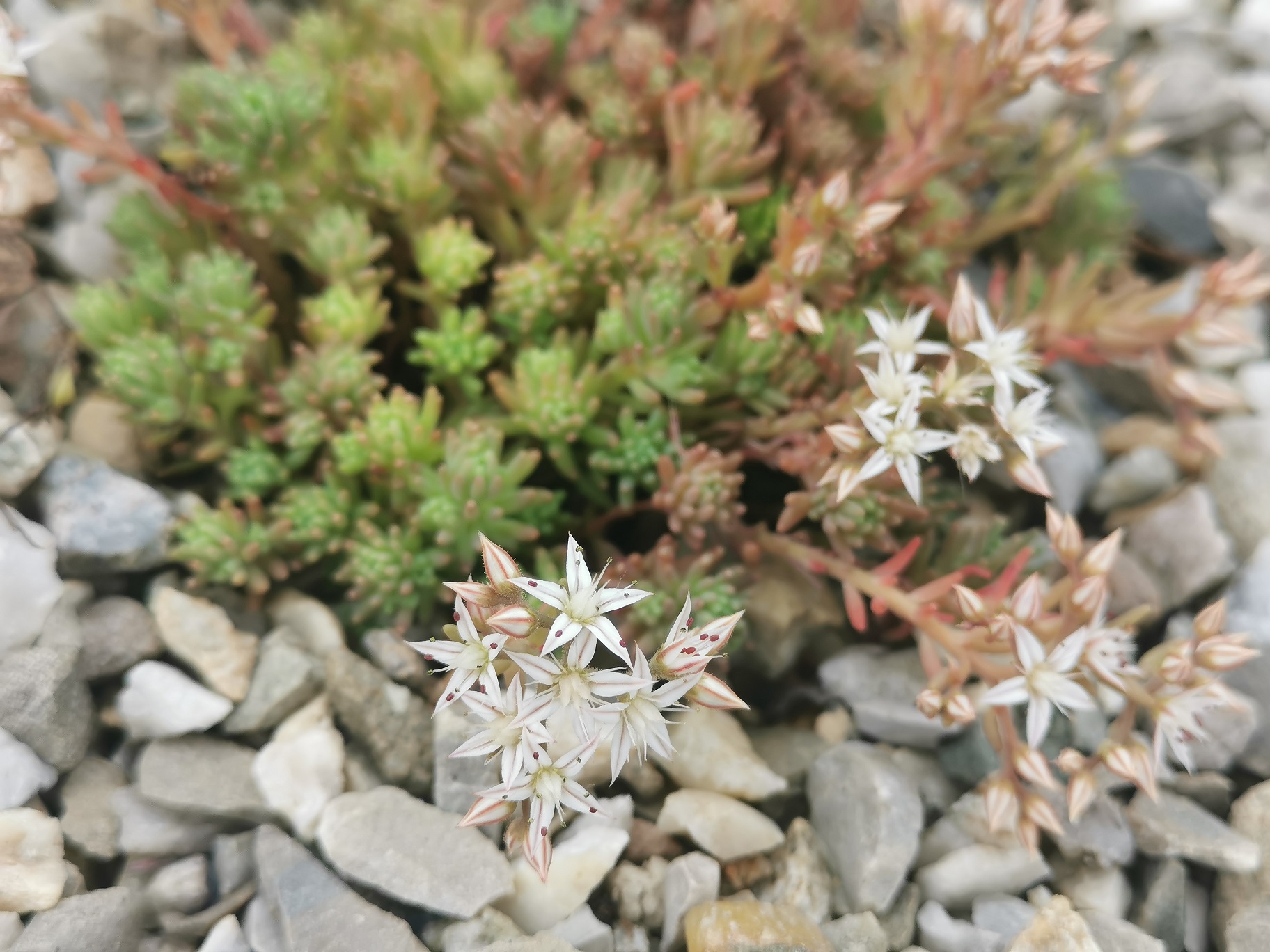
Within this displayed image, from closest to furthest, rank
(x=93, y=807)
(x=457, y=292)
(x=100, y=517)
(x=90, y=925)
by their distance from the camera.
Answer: (x=90, y=925) → (x=93, y=807) → (x=100, y=517) → (x=457, y=292)

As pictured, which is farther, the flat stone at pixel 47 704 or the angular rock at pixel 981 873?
the angular rock at pixel 981 873

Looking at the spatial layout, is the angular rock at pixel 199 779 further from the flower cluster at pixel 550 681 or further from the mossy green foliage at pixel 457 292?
the flower cluster at pixel 550 681

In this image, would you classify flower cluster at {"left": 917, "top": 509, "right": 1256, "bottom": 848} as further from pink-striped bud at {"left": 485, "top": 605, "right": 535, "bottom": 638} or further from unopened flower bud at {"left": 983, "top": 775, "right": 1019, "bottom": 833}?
pink-striped bud at {"left": 485, "top": 605, "right": 535, "bottom": 638}

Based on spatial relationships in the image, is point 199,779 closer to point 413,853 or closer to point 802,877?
point 413,853

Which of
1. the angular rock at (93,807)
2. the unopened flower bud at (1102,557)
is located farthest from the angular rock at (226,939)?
the unopened flower bud at (1102,557)

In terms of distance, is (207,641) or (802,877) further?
(207,641)

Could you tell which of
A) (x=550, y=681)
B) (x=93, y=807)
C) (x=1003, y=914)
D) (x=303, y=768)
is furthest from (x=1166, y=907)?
(x=93, y=807)
